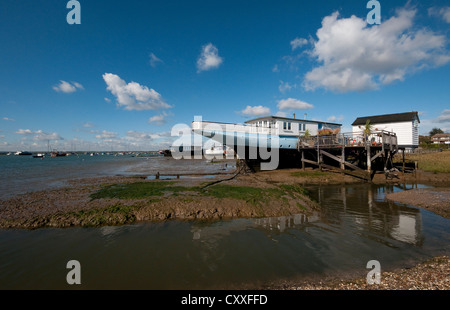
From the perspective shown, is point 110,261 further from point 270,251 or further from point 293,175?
point 293,175

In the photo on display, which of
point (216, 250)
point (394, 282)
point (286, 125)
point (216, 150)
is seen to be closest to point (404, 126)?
point (286, 125)

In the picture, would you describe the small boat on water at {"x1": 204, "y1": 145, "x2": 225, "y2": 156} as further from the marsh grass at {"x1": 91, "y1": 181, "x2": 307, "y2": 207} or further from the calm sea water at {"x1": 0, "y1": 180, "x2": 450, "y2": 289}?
the calm sea water at {"x1": 0, "y1": 180, "x2": 450, "y2": 289}

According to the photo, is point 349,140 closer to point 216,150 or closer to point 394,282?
point 394,282

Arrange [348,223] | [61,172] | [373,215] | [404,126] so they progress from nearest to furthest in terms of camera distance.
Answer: [348,223], [373,215], [61,172], [404,126]

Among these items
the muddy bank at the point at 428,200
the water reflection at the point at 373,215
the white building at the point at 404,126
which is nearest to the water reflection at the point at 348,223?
the water reflection at the point at 373,215

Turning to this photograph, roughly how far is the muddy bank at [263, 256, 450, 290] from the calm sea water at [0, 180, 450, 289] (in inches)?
13.5

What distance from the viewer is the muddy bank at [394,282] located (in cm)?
457

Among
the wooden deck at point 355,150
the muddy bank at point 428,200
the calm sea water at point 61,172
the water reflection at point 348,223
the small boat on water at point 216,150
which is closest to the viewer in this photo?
the water reflection at point 348,223

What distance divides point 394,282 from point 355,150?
23.6 metres

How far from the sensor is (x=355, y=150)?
2466 cm

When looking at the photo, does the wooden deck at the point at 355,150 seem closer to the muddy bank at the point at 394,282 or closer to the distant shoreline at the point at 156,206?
the distant shoreline at the point at 156,206

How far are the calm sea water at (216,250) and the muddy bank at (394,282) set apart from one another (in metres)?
0.34
